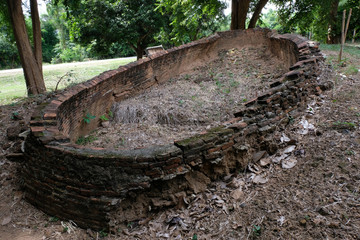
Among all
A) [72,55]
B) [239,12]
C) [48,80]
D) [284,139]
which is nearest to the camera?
[284,139]

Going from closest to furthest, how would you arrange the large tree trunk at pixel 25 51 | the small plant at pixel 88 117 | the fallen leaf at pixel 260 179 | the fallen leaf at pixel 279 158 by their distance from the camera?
1. the fallen leaf at pixel 260 179
2. the fallen leaf at pixel 279 158
3. the small plant at pixel 88 117
4. the large tree trunk at pixel 25 51

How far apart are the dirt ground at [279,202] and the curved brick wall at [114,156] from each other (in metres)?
0.19

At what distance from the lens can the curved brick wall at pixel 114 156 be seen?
2789mm

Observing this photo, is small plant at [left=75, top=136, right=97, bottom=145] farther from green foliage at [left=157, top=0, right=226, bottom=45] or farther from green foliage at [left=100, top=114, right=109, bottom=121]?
green foliage at [left=157, top=0, right=226, bottom=45]

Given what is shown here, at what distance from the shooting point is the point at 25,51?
21.2 ft

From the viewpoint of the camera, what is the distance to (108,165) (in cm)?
279

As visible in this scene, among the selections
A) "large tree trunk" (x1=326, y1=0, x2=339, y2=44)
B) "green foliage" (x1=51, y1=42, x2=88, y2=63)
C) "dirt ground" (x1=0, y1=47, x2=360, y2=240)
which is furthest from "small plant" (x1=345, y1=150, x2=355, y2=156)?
"green foliage" (x1=51, y1=42, x2=88, y2=63)

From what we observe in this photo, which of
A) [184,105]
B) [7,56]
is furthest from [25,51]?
[7,56]

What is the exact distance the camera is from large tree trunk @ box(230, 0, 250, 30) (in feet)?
31.2

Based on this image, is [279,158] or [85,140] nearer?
[279,158]

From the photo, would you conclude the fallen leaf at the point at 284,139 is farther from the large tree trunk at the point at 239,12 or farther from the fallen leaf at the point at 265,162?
the large tree trunk at the point at 239,12

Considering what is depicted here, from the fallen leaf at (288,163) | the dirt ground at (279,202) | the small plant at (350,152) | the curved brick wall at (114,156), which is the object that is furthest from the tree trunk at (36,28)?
the small plant at (350,152)

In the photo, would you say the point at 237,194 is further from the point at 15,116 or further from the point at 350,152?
the point at 15,116

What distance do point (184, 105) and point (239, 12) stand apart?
614 centimetres
